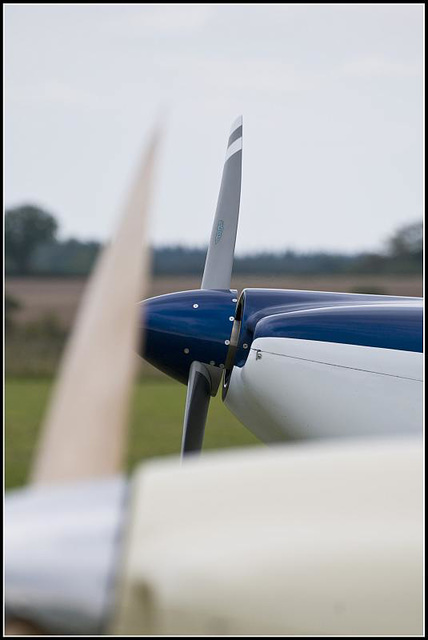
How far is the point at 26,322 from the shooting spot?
72.4 feet

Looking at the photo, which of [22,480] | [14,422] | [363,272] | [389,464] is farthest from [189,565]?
[363,272]

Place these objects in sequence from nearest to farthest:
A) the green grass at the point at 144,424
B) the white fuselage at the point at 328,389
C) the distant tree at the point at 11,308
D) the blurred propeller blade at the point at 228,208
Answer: the white fuselage at the point at 328,389, the blurred propeller blade at the point at 228,208, the green grass at the point at 144,424, the distant tree at the point at 11,308

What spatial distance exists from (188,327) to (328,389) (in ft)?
2.64

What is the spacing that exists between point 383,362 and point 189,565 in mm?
2149

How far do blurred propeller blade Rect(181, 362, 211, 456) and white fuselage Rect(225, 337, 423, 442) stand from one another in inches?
10.0

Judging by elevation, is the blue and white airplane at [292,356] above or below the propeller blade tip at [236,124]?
below

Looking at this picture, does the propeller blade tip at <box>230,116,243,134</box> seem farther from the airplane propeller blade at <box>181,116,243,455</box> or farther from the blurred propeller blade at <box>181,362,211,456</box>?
the blurred propeller blade at <box>181,362,211,456</box>

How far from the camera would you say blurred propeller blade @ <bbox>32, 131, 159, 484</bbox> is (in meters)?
1.28

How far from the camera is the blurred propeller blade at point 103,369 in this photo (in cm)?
128

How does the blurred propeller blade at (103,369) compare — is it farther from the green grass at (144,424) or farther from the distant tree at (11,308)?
the distant tree at (11,308)

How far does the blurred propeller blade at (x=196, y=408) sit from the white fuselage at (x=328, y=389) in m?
0.25

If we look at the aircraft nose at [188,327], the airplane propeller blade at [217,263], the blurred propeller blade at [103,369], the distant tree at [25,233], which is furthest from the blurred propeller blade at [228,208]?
the distant tree at [25,233]

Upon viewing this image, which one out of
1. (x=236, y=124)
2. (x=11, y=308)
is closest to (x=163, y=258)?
(x=11, y=308)

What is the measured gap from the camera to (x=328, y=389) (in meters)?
3.39
